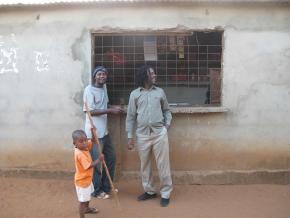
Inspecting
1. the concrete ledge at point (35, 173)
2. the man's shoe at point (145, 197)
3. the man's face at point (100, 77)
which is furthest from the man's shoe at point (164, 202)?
the man's face at point (100, 77)

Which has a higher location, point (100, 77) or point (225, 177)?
point (100, 77)

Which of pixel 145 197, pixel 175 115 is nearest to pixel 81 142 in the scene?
pixel 145 197

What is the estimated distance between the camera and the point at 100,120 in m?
5.84

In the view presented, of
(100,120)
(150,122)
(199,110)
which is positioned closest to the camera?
(150,122)

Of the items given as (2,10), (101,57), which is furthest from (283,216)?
(2,10)

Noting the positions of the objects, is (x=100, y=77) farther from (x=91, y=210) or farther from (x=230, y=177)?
(x=230, y=177)

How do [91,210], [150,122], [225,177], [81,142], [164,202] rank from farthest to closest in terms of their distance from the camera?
[225,177]
[164,202]
[150,122]
[91,210]
[81,142]

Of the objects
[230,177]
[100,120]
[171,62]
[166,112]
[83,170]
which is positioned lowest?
[230,177]

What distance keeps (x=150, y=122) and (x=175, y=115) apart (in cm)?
86

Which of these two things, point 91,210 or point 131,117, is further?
point 131,117

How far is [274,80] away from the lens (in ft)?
20.7

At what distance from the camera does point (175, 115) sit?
6.35 metres

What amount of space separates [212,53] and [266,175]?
1869 mm

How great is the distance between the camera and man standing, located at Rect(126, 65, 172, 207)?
558cm
